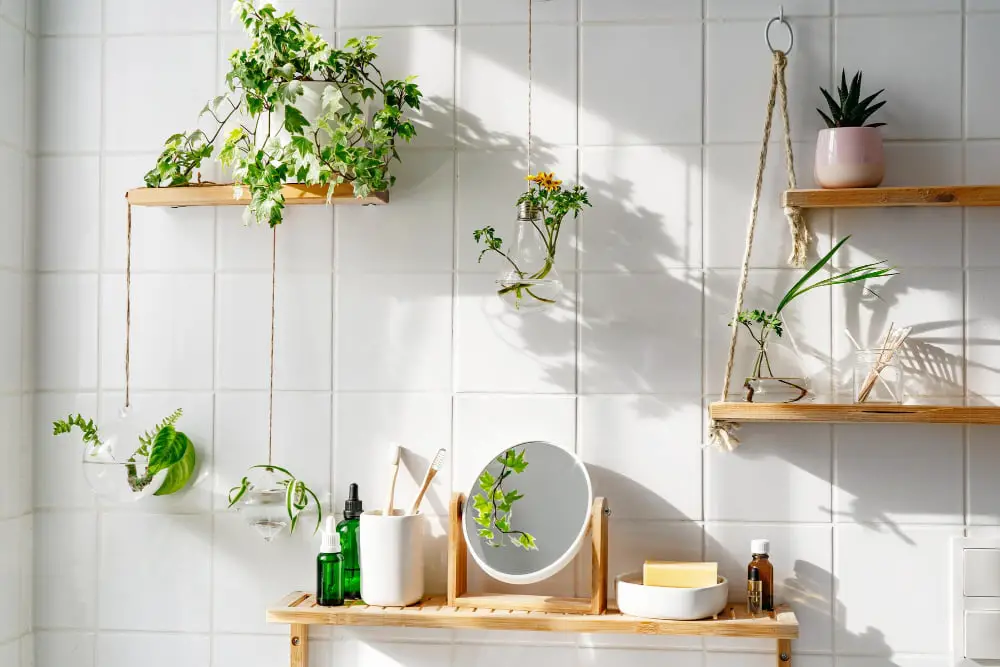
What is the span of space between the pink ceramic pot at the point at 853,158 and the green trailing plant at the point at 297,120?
0.64 metres

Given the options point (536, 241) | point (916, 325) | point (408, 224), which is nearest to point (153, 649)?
point (408, 224)

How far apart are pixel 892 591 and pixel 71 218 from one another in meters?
1.47

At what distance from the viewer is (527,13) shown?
153 cm

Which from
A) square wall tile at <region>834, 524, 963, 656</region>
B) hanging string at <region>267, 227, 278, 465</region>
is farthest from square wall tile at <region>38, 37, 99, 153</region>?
square wall tile at <region>834, 524, 963, 656</region>

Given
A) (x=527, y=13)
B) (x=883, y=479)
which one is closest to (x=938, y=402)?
(x=883, y=479)

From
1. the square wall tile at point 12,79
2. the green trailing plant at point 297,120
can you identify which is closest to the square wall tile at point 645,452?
the green trailing plant at point 297,120

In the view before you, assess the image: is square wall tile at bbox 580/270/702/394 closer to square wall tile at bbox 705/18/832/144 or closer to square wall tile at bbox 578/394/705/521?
square wall tile at bbox 578/394/705/521

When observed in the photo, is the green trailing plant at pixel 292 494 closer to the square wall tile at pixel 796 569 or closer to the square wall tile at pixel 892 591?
the square wall tile at pixel 796 569

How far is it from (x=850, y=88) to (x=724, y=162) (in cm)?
22

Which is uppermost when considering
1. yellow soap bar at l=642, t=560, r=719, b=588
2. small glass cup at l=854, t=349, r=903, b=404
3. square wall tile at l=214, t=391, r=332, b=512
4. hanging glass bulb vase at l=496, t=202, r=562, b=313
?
hanging glass bulb vase at l=496, t=202, r=562, b=313

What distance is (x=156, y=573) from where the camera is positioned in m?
1.56

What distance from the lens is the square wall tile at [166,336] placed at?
1.57m

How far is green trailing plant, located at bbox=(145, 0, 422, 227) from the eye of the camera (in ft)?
4.60

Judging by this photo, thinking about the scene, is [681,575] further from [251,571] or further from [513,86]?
[513,86]
